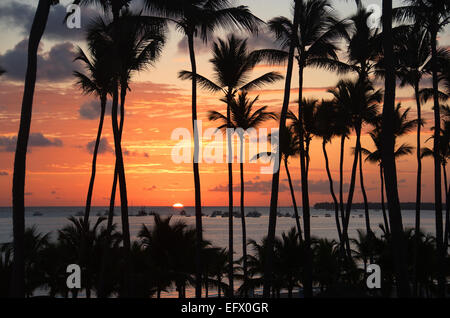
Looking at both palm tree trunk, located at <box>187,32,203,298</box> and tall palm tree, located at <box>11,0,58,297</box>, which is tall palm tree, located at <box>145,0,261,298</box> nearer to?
palm tree trunk, located at <box>187,32,203,298</box>

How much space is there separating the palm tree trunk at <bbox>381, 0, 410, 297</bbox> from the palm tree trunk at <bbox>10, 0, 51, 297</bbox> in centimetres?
972

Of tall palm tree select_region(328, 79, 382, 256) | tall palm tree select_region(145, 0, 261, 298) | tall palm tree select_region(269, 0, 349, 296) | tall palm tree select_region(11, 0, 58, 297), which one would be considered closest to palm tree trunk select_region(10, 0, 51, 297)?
tall palm tree select_region(11, 0, 58, 297)

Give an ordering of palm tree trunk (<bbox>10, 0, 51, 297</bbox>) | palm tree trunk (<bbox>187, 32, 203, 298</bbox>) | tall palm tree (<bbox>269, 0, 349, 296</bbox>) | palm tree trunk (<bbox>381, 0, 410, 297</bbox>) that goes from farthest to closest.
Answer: tall palm tree (<bbox>269, 0, 349, 296</bbox>) → palm tree trunk (<bbox>187, 32, 203, 298</bbox>) → palm tree trunk (<bbox>381, 0, 410, 297</bbox>) → palm tree trunk (<bbox>10, 0, 51, 297</bbox>)

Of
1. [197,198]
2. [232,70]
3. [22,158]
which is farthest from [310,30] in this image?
[22,158]

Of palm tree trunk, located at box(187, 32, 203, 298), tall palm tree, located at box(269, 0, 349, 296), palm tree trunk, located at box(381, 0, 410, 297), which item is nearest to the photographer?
palm tree trunk, located at box(381, 0, 410, 297)

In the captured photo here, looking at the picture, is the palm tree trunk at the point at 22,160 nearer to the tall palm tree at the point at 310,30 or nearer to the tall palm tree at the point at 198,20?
the tall palm tree at the point at 198,20

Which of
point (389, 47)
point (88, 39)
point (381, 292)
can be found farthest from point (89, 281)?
point (389, 47)

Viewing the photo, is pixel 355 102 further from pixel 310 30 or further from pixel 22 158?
pixel 22 158

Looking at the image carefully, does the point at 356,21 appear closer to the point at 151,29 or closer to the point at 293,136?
the point at 293,136

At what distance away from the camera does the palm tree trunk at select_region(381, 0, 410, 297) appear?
→ 13.7 m

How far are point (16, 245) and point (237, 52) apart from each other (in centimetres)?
1920

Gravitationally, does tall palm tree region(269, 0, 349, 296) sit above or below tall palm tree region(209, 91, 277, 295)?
above

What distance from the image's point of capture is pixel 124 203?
18.7m

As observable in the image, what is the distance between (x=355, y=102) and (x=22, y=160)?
21843 mm
